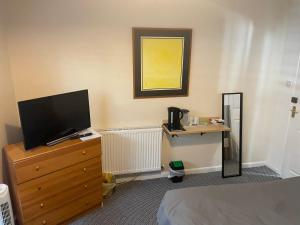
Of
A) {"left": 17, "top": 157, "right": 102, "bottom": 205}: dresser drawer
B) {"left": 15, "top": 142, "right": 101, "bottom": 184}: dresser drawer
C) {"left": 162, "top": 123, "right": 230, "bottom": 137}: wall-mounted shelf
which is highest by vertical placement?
{"left": 162, "top": 123, "right": 230, "bottom": 137}: wall-mounted shelf

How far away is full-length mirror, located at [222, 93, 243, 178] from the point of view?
10.8 ft

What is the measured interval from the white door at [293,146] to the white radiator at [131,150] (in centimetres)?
169

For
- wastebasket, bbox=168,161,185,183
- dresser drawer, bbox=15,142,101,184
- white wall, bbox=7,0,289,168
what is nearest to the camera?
dresser drawer, bbox=15,142,101,184

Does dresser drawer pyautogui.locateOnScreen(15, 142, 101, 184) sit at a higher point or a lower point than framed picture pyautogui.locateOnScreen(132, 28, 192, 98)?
lower

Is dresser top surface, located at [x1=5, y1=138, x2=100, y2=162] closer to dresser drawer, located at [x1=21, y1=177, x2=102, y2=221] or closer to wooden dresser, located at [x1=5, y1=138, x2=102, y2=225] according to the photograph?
wooden dresser, located at [x1=5, y1=138, x2=102, y2=225]

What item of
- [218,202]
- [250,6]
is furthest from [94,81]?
[250,6]

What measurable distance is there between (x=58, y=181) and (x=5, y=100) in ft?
3.05

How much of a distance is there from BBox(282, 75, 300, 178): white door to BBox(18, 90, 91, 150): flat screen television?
2.52 metres

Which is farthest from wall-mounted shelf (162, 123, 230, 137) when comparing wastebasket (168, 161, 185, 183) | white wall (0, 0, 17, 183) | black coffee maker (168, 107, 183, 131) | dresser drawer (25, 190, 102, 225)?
white wall (0, 0, 17, 183)

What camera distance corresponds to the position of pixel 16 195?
2.18 metres

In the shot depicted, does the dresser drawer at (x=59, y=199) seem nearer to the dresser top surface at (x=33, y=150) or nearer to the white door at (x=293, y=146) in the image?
the dresser top surface at (x=33, y=150)

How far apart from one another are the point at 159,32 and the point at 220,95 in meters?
1.16

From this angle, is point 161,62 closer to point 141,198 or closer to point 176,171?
point 176,171

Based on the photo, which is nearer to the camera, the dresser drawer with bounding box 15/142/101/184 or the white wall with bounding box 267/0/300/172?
the dresser drawer with bounding box 15/142/101/184
